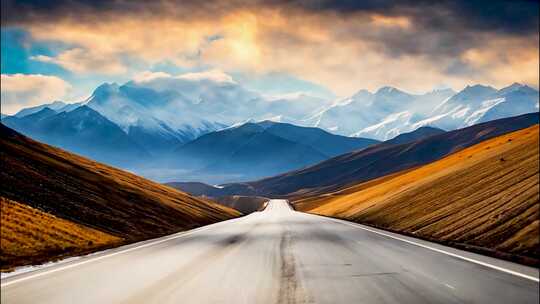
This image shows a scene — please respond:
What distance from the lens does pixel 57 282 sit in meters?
11.4

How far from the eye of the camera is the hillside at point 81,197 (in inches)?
1320

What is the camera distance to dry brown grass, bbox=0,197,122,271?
60.0ft

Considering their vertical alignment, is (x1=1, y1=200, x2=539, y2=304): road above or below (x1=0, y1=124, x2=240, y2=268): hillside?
below

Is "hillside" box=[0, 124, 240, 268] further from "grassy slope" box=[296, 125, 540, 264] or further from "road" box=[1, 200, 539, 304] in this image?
"grassy slope" box=[296, 125, 540, 264]

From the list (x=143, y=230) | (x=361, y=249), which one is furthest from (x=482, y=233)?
(x=143, y=230)

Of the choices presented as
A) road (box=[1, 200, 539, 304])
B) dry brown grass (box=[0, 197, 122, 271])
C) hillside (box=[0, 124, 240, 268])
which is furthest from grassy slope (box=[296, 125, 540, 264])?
hillside (box=[0, 124, 240, 268])

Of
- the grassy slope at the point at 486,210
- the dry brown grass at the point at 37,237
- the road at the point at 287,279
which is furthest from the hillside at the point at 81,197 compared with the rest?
the grassy slope at the point at 486,210

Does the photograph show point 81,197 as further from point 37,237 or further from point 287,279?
point 287,279

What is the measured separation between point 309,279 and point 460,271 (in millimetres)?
3570

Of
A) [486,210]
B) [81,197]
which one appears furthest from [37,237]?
[81,197]

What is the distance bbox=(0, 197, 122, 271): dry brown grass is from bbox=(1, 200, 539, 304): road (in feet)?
10.3

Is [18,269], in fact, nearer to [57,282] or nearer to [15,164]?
[57,282]

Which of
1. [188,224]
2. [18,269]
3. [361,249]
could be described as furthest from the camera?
[188,224]

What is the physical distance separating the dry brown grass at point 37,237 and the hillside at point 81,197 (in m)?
1.19
